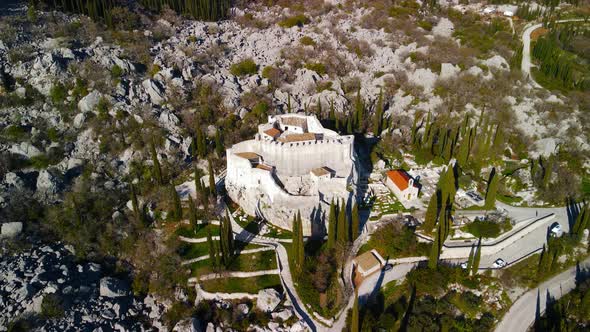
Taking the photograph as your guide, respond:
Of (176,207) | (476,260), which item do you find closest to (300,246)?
(176,207)

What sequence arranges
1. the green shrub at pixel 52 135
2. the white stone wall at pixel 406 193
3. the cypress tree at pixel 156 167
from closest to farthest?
the white stone wall at pixel 406 193 < the cypress tree at pixel 156 167 < the green shrub at pixel 52 135

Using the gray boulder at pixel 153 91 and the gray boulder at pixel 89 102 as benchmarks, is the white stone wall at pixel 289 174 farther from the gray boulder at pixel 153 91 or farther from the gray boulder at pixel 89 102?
the gray boulder at pixel 89 102

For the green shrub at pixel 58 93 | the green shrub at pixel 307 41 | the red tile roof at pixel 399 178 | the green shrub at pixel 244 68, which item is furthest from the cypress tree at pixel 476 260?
the green shrub at pixel 58 93

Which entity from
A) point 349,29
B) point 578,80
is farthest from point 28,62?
point 578,80

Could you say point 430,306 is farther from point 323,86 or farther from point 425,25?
point 425,25

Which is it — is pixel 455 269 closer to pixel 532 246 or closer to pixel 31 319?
pixel 532 246
